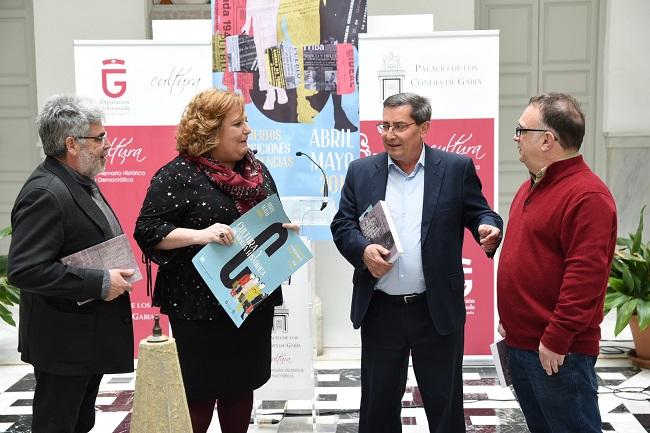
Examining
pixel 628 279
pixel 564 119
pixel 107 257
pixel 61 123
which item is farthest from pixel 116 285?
pixel 628 279

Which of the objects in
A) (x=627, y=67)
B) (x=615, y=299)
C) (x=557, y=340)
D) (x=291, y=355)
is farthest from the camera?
(x=627, y=67)

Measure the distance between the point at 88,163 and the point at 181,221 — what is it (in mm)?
399

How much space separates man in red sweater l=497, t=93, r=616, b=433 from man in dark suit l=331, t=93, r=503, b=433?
0.44 m

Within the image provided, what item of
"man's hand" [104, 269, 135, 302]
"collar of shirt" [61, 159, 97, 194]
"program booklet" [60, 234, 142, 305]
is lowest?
"man's hand" [104, 269, 135, 302]

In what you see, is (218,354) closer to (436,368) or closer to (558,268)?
(436,368)

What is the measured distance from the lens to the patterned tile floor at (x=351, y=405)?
448cm

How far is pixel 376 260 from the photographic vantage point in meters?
3.16

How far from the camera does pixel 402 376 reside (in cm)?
346

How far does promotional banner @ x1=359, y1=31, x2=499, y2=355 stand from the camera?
5.16m

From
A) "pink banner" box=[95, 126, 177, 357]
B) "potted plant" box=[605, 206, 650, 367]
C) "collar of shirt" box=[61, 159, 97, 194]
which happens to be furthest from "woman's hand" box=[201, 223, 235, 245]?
"potted plant" box=[605, 206, 650, 367]

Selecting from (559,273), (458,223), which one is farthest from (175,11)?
(559,273)

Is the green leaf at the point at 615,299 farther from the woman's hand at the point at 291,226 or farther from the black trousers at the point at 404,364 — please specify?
the woman's hand at the point at 291,226

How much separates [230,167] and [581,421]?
157 centimetres

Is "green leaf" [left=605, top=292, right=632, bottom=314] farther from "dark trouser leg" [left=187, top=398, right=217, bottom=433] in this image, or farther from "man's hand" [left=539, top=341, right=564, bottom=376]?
"dark trouser leg" [left=187, top=398, right=217, bottom=433]
